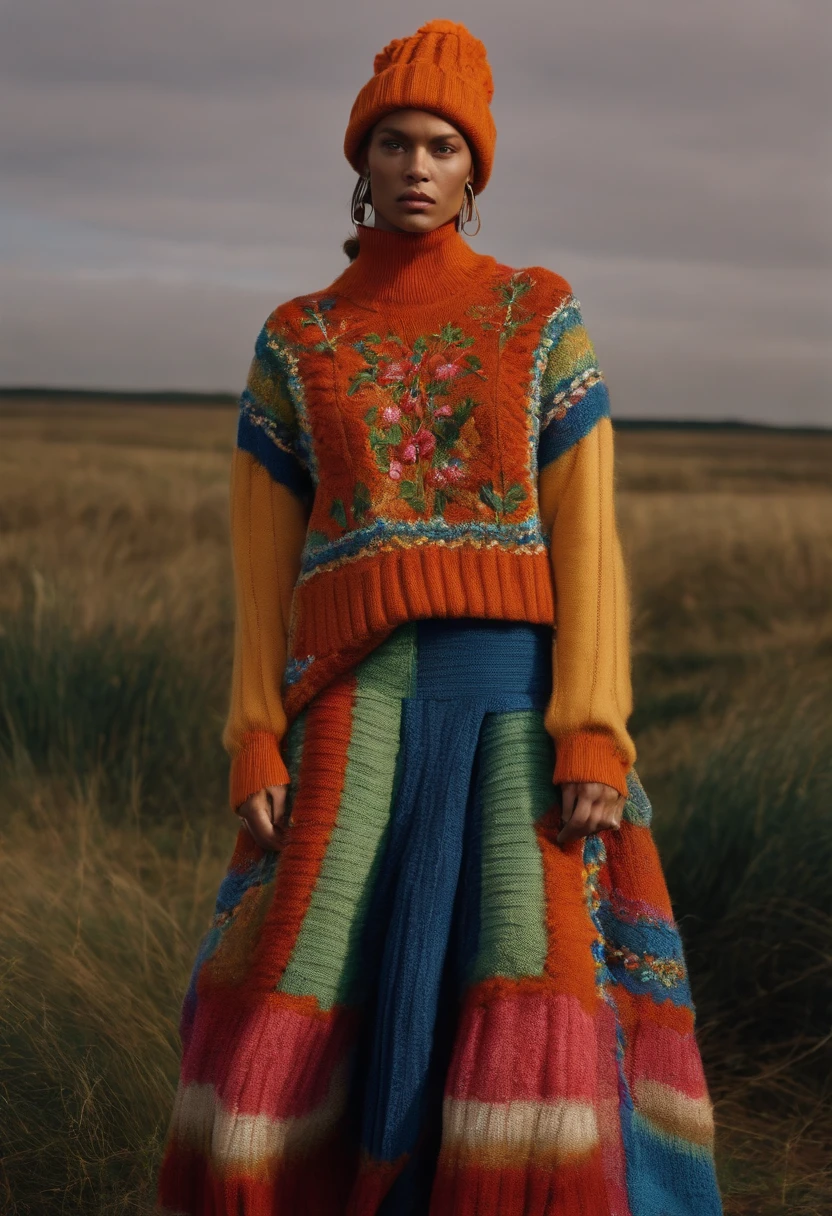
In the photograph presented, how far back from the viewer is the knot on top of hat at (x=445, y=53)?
256 centimetres

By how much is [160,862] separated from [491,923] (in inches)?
113

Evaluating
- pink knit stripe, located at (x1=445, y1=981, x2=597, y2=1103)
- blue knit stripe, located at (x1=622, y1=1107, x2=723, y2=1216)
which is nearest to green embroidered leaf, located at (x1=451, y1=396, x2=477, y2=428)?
pink knit stripe, located at (x1=445, y1=981, x2=597, y2=1103)

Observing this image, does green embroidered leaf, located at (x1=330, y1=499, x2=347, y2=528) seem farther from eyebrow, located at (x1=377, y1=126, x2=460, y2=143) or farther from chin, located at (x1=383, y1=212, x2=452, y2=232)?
eyebrow, located at (x1=377, y1=126, x2=460, y2=143)

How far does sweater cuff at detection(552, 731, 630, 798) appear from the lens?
2.37 meters

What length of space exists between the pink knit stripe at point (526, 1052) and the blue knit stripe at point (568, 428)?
931mm

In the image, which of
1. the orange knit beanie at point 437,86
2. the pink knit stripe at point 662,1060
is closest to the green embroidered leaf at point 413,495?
the orange knit beanie at point 437,86

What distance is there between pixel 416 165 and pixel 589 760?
1.09 metres

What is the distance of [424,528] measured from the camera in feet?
8.09

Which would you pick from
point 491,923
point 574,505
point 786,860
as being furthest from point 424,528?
point 786,860

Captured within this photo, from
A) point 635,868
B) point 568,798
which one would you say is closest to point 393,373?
point 568,798

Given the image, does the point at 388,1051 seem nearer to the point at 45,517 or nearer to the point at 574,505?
the point at 574,505

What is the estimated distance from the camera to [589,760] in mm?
2373

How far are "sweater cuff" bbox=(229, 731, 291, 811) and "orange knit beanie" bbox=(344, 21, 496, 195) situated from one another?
1.12 metres

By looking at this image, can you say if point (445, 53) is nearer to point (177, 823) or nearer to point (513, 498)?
point (513, 498)
